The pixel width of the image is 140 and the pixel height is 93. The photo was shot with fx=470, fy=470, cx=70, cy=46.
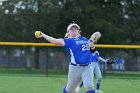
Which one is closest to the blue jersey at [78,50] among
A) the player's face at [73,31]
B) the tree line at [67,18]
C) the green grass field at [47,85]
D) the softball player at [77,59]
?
the softball player at [77,59]

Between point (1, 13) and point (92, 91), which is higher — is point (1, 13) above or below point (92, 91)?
above

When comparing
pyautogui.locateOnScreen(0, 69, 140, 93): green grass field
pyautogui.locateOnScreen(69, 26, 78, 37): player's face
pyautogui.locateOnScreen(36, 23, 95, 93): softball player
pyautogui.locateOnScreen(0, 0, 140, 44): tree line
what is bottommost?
pyautogui.locateOnScreen(0, 69, 140, 93): green grass field

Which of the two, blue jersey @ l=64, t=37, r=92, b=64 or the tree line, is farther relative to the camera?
the tree line

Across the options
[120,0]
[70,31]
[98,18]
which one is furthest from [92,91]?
[120,0]

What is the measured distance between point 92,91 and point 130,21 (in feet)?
92.0

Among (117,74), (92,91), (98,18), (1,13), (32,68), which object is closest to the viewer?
(92,91)

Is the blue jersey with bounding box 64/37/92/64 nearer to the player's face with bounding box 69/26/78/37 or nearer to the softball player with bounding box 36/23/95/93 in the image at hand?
the softball player with bounding box 36/23/95/93

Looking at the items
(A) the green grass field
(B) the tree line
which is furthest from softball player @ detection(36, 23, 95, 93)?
(B) the tree line

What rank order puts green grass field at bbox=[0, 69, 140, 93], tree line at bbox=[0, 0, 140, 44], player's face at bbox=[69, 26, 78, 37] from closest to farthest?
player's face at bbox=[69, 26, 78, 37] < green grass field at bbox=[0, 69, 140, 93] < tree line at bbox=[0, 0, 140, 44]

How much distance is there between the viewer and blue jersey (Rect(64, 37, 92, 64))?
380 inches

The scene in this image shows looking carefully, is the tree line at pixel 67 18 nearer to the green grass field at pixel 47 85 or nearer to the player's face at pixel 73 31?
the green grass field at pixel 47 85

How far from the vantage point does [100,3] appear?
120ft

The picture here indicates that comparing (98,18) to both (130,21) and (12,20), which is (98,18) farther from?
(12,20)

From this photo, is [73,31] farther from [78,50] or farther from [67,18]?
[67,18]
